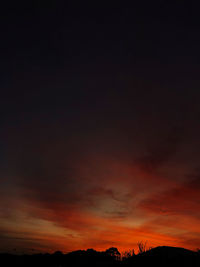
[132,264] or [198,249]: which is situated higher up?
[198,249]

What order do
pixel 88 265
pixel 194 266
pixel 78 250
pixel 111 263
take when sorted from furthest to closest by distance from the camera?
1. pixel 78 250
2. pixel 88 265
3. pixel 111 263
4. pixel 194 266

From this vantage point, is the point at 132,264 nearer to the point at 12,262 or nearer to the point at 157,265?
the point at 157,265

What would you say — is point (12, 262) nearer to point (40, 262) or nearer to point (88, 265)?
point (40, 262)

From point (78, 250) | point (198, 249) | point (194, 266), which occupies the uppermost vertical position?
point (78, 250)

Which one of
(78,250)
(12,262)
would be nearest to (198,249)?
(78,250)

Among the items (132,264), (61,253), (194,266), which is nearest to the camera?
(194,266)

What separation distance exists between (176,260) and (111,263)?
447cm

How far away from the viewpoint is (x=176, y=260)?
1334 centimetres

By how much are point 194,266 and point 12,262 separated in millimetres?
29071

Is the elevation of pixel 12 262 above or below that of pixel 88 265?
above

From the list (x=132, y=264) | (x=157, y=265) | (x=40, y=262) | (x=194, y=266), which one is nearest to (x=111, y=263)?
(x=132, y=264)

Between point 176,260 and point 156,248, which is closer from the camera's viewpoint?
point 176,260

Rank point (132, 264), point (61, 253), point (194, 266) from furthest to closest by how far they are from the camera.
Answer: point (61, 253) < point (132, 264) < point (194, 266)

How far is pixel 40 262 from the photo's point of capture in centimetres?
3009
